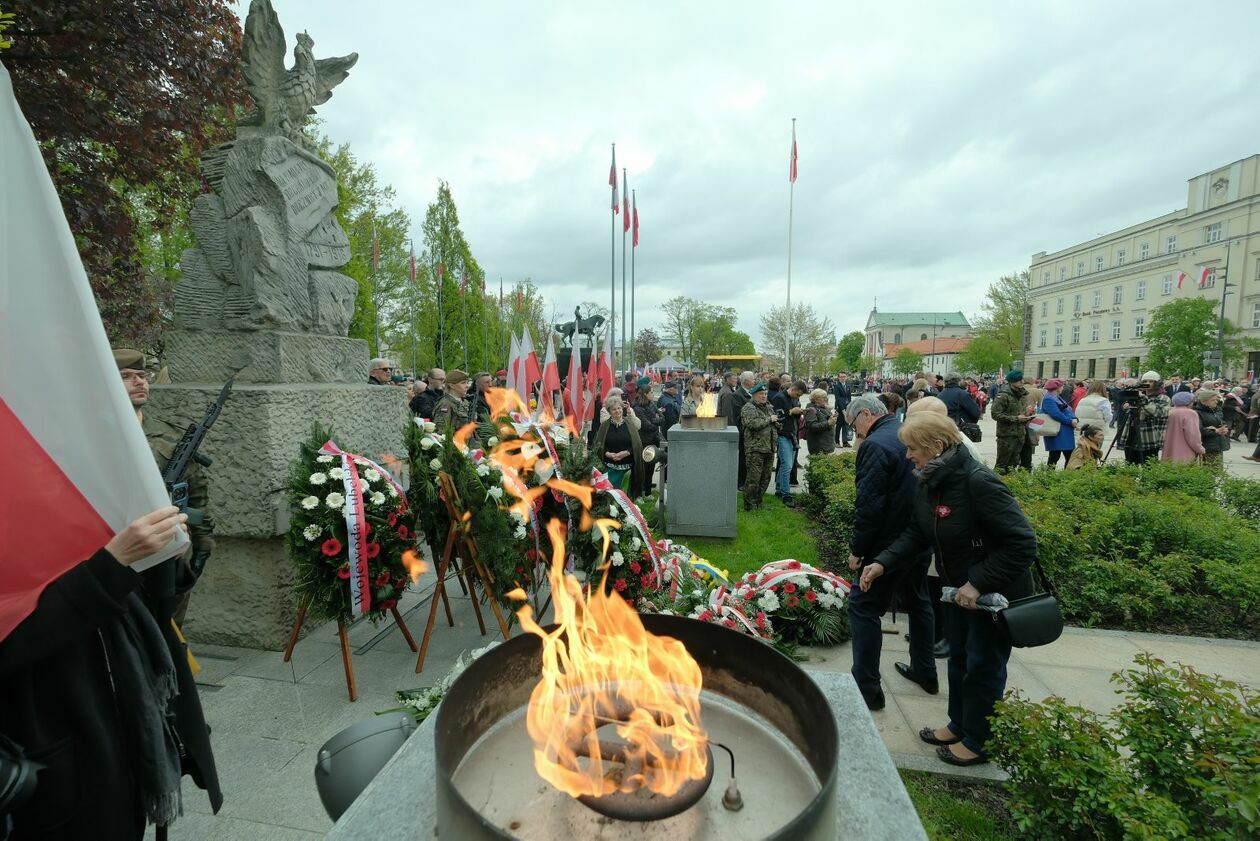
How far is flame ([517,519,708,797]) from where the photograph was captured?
1520mm

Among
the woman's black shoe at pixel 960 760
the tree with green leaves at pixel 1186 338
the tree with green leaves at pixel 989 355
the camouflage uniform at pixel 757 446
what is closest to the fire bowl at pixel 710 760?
the woman's black shoe at pixel 960 760

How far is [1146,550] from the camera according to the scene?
5.85 m

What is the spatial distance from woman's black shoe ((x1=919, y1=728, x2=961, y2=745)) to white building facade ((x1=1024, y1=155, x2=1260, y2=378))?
45.9 meters

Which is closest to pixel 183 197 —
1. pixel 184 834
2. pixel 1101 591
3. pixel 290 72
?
pixel 290 72

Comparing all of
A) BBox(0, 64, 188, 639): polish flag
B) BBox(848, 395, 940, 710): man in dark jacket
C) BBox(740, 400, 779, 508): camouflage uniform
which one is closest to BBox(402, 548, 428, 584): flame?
BBox(0, 64, 188, 639): polish flag

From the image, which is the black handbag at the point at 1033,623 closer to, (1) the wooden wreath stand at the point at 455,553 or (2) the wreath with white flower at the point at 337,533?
(1) the wooden wreath stand at the point at 455,553

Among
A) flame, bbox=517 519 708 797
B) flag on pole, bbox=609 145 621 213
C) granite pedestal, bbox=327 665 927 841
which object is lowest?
granite pedestal, bbox=327 665 927 841

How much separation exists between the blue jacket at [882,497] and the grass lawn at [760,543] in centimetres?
260

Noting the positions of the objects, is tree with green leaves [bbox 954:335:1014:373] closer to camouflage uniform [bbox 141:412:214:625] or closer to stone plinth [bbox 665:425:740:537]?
stone plinth [bbox 665:425:740:537]

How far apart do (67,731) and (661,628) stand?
1.78 meters

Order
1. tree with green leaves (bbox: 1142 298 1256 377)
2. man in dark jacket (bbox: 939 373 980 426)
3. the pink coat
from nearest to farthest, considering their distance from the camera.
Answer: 1. the pink coat
2. man in dark jacket (bbox: 939 373 980 426)
3. tree with green leaves (bbox: 1142 298 1256 377)

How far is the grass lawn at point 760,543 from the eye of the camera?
22.6 ft

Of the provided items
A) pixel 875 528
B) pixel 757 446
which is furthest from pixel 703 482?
pixel 875 528

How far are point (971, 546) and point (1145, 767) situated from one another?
1133 millimetres
